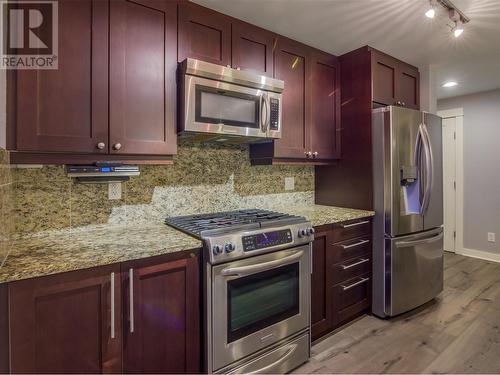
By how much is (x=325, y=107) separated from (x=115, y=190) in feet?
6.17

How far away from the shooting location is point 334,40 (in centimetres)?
243

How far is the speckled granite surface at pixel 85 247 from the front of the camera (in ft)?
3.89

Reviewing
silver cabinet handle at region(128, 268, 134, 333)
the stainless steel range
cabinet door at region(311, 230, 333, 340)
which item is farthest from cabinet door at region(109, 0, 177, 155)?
cabinet door at region(311, 230, 333, 340)

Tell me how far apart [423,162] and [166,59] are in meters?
2.23

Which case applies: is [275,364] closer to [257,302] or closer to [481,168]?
[257,302]

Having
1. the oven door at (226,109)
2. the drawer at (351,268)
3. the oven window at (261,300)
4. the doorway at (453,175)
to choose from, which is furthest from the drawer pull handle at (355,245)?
the doorway at (453,175)

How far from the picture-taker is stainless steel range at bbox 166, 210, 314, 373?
61.6 inches

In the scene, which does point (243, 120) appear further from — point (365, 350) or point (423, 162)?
point (365, 350)

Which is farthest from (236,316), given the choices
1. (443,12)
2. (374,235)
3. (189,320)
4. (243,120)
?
(443,12)

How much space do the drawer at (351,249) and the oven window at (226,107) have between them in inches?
44.2

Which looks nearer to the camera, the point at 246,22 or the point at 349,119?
the point at 246,22

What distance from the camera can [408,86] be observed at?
9.53ft

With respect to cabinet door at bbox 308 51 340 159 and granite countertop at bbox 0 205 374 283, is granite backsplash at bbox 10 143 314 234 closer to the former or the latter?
granite countertop at bbox 0 205 374 283

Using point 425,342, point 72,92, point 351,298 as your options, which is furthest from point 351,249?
point 72,92
